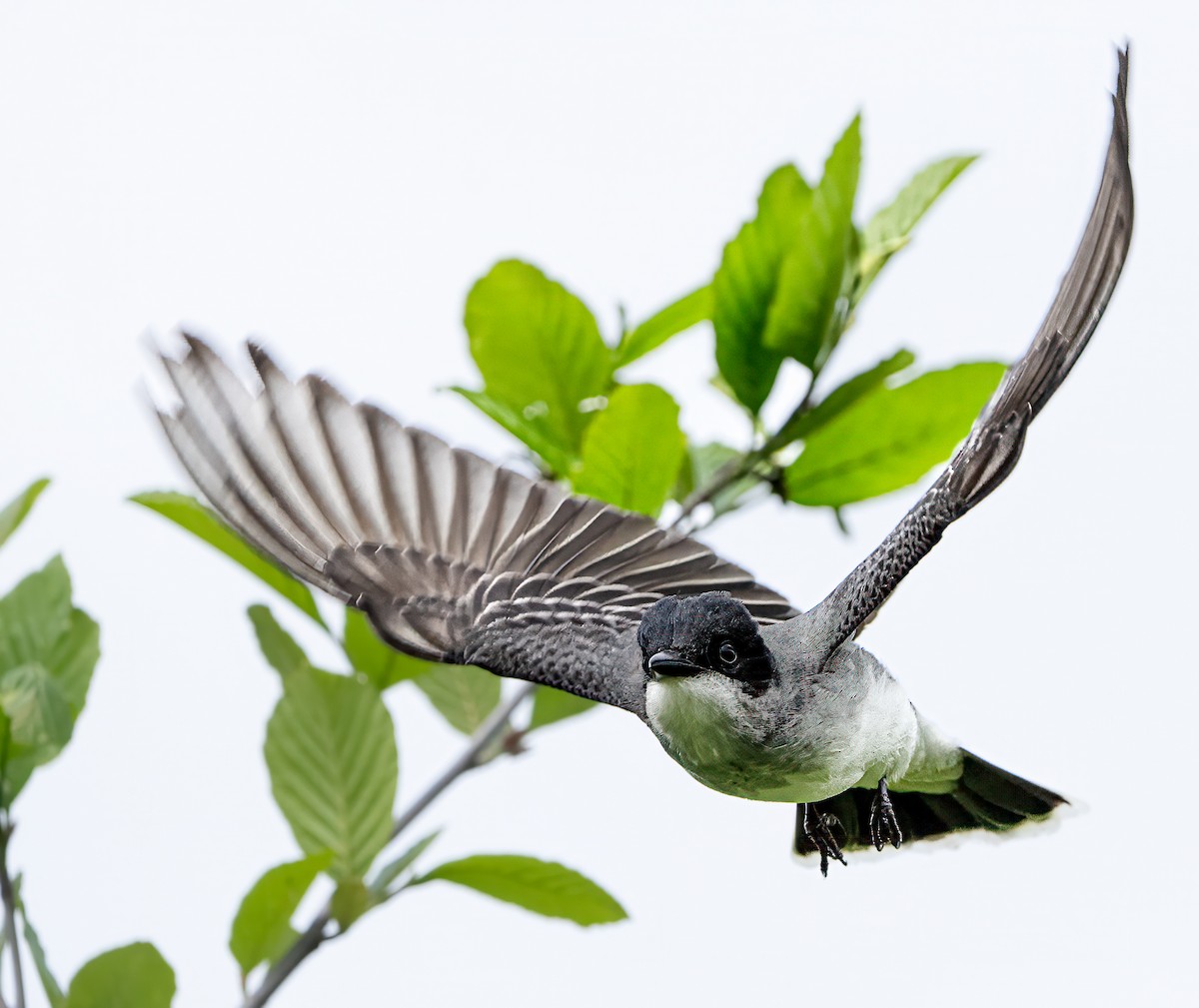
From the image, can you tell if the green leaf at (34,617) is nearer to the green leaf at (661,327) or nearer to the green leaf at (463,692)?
the green leaf at (463,692)

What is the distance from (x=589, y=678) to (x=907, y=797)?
29.6 inches

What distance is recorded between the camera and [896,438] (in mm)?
2141

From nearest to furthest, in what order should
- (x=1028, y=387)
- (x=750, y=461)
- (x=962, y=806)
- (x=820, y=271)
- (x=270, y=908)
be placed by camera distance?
1. (x=1028, y=387)
2. (x=270, y=908)
3. (x=820, y=271)
4. (x=750, y=461)
5. (x=962, y=806)

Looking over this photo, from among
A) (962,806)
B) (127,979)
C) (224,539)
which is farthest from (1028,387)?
(127,979)

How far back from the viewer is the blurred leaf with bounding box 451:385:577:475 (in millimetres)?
2123

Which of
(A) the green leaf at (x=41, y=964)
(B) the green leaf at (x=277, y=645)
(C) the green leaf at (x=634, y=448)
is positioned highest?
(C) the green leaf at (x=634, y=448)

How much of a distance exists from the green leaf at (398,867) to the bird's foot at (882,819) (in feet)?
1.95

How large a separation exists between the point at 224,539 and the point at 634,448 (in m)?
0.61

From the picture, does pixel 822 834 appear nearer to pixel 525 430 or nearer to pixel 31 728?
pixel 525 430

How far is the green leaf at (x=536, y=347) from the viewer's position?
2.17 meters

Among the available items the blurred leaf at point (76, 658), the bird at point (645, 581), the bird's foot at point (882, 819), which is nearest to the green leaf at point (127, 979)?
the blurred leaf at point (76, 658)

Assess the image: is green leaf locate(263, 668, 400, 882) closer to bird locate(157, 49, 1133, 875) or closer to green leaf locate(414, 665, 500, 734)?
bird locate(157, 49, 1133, 875)

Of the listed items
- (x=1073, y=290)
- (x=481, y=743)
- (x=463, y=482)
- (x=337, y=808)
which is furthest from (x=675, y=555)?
(x=1073, y=290)

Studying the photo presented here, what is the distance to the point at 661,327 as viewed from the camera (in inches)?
90.2
